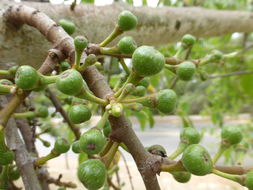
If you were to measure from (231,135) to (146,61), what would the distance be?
36 centimetres

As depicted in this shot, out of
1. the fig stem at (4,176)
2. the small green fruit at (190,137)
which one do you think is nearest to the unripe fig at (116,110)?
the small green fruit at (190,137)

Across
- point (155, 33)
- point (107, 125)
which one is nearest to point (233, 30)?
point (155, 33)

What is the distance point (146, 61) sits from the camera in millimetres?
564

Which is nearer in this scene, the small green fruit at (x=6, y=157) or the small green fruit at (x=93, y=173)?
the small green fruit at (x=93, y=173)

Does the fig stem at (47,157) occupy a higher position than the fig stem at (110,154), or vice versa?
the fig stem at (110,154)

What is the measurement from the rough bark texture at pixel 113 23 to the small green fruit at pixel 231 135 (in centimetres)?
69

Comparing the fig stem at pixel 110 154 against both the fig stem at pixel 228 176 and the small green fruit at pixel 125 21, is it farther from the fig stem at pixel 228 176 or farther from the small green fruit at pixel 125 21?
the small green fruit at pixel 125 21

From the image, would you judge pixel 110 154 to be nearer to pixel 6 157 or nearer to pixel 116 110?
pixel 116 110

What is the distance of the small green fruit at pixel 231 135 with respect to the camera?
774mm

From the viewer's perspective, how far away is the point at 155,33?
5.14 feet

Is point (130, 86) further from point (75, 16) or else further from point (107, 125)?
point (75, 16)

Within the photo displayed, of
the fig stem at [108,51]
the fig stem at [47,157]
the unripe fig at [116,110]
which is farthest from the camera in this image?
the fig stem at [47,157]

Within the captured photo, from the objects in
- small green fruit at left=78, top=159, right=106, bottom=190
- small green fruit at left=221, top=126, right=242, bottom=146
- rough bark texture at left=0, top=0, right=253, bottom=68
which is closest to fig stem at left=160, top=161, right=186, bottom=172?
small green fruit at left=78, top=159, right=106, bottom=190

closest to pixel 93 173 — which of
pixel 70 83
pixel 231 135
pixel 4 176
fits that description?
pixel 70 83
